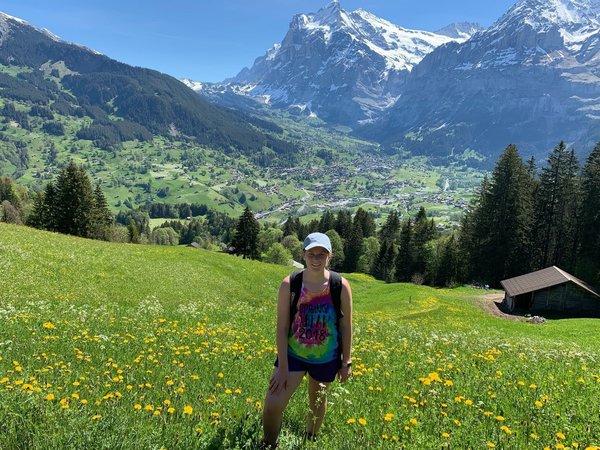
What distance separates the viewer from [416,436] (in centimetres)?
662

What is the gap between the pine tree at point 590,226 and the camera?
60.8 metres

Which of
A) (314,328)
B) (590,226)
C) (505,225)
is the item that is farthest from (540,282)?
(314,328)

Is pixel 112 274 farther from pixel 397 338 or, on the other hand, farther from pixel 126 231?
pixel 126 231

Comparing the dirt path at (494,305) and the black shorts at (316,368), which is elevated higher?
the black shorts at (316,368)

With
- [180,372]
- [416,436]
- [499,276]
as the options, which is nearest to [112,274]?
[180,372]

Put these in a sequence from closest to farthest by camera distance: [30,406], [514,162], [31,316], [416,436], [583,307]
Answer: [30,406] < [416,436] < [31,316] < [583,307] < [514,162]

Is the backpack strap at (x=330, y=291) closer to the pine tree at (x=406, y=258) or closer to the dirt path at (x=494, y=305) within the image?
the dirt path at (x=494, y=305)

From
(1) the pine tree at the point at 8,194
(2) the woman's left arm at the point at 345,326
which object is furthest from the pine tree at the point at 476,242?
(1) the pine tree at the point at 8,194

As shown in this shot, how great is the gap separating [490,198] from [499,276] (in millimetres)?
12478

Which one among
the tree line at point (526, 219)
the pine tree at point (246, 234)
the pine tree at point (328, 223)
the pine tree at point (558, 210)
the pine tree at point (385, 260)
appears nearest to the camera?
the pine tree at point (558, 210)

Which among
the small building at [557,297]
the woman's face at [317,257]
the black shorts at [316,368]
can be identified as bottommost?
the small building at [557,297]

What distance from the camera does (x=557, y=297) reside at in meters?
47.0

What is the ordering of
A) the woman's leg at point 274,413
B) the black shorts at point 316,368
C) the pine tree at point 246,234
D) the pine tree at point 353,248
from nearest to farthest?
the woman's leg at point 274,413 → the black shorts at point 316,368 → the pine tree at point 246,234 → the pine tree at point 353,248

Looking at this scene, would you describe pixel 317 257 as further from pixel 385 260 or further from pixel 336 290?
pixel 385 260
